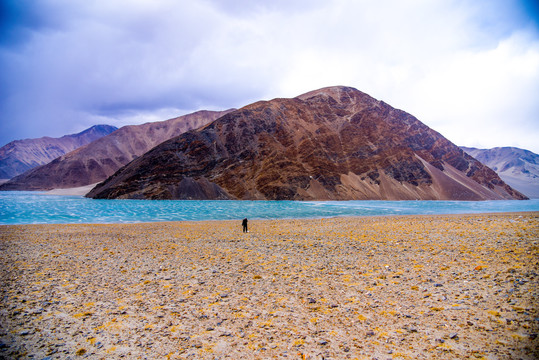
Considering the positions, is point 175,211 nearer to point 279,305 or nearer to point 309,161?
point 279,305

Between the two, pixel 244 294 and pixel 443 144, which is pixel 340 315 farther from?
pixel 443 144

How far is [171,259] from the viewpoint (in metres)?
12.2

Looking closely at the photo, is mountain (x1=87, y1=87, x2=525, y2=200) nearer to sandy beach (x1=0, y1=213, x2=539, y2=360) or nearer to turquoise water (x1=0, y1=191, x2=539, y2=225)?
turquoise water (x1=0, y1=191, x2=539, y2=225)

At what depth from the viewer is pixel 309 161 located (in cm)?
11119

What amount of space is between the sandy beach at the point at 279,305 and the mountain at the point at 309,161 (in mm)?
85647

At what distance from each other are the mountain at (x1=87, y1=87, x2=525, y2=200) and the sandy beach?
85647 mm

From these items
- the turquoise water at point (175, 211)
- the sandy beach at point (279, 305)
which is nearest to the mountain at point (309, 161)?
the turquoise water at point (175, 211)

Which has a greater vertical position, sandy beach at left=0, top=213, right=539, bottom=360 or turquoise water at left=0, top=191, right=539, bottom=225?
sandy beach at left=0, top=213, right=539, bottom=360

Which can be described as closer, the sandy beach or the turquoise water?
the sandy beach

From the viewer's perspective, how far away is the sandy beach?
5.20m

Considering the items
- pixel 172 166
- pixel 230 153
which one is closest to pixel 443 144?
pixel 230 153

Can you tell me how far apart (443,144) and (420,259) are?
157227 millimetres

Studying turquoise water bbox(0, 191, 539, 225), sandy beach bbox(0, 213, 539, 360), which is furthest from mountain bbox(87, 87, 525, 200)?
sandy beach bbox(0, 213, 539, 360)

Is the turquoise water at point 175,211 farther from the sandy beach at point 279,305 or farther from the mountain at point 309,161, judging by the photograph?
the mountain at point 309,161
